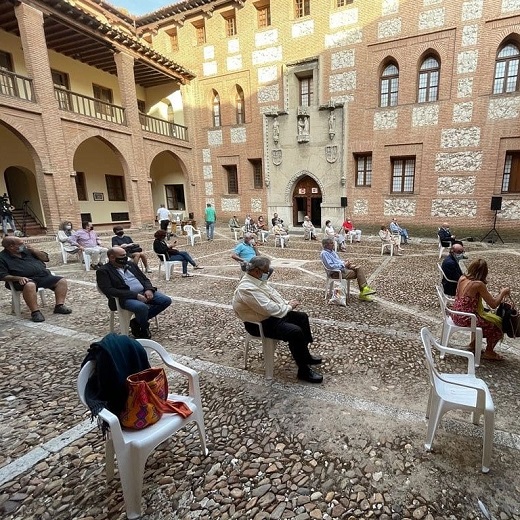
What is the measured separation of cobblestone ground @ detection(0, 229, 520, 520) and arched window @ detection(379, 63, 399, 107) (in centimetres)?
1296

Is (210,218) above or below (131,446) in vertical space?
above

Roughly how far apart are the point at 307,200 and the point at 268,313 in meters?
14.6

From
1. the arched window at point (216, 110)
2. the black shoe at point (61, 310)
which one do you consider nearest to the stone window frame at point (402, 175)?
the arched window at point (216, 110)

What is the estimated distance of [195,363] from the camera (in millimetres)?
3438

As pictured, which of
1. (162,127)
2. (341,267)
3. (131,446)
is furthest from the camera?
(162,127)

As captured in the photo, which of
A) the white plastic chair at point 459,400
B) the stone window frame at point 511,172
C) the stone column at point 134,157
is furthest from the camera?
the stone column at point 134,157

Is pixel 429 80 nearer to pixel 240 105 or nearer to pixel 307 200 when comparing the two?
pixel 307 200

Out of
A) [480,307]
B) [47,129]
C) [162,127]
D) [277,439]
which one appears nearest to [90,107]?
[47,129]

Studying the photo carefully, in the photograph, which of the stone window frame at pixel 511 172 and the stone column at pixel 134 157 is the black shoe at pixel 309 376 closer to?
the stone column at pixel 134 157

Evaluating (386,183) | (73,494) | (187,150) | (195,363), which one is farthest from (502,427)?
(187,150)

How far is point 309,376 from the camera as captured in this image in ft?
9.82

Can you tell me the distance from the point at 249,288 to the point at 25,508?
2.06 meters

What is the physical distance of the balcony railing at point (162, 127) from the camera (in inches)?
630

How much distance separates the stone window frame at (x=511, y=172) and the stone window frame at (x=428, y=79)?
3.78 meters
